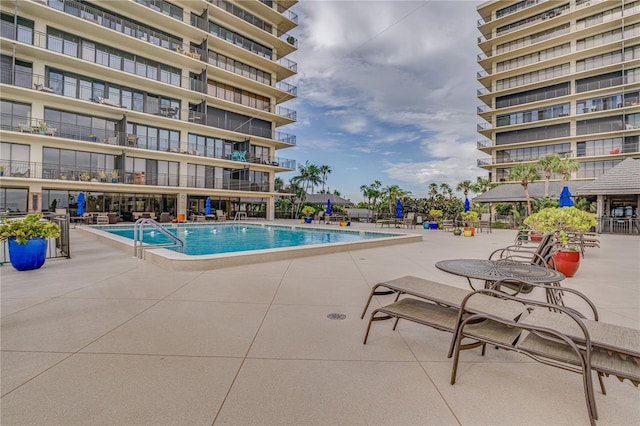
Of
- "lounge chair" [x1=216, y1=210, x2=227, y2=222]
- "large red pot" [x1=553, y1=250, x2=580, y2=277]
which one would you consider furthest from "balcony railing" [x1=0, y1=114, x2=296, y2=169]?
"large red pot" [x1=553, y1=250, x2=580, y2=277]

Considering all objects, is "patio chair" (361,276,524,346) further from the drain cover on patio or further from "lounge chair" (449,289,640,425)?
the drain cover on patio

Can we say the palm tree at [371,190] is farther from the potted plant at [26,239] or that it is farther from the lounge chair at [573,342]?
the lounge chair at [573,342]

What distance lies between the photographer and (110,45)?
21234 mm

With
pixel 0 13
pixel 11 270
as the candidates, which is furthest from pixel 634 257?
pixel 0 13

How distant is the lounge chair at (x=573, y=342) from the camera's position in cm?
183

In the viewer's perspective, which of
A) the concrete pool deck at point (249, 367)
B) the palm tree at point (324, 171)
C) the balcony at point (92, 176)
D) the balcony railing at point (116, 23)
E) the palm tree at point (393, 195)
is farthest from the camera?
the palm tree at point (324, 171)

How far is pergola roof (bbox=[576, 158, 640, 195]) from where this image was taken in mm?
17656

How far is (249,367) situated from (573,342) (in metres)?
2.32

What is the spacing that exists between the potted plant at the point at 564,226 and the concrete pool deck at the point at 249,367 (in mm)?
1561

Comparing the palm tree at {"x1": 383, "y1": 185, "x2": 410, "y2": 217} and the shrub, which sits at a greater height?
the palm tree at {"x1": 383, "y1": 185, "x2": 410, "y2": 217}

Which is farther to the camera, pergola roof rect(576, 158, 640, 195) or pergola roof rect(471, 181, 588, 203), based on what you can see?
pergola roof rect(471, 181, 588, 203)

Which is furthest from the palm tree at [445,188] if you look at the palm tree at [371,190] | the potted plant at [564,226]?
the potted plant at [564,226]

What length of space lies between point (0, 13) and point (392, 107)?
28.7 m

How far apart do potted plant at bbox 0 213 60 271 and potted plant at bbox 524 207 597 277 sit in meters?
10.4
